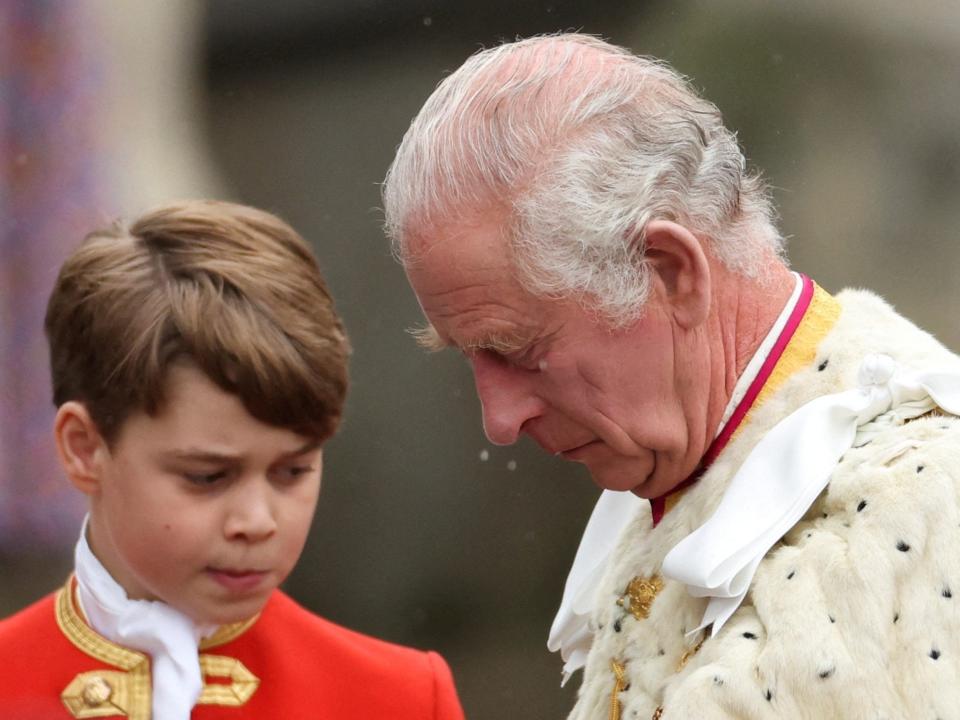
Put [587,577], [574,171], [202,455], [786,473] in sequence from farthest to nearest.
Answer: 1. [587,577]
2. [202,455]
3. [574,171]
4. [786,473]

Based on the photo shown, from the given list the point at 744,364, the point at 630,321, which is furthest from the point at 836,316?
the point at 630,321

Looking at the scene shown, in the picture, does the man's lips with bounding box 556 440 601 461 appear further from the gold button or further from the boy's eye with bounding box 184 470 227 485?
the gold button

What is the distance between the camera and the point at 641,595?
8.28 ft

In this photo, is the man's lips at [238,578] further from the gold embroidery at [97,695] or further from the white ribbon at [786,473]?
the white ribbon at [786,473]

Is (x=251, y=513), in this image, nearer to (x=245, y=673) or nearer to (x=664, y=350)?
(x=245, y=673)

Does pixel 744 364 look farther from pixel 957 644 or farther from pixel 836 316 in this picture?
pixel 957 644

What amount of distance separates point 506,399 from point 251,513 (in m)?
0.49

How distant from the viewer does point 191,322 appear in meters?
2.70

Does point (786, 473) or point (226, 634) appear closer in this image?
point (786, 473)

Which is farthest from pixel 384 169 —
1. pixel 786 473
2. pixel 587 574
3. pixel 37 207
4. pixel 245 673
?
pixel 786 473

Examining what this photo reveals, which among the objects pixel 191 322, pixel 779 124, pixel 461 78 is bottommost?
pixel 779 124

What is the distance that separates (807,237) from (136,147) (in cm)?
279

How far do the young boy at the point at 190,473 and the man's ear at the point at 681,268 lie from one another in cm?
70

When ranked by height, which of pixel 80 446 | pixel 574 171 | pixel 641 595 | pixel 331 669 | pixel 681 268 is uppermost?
pixel 574 171
